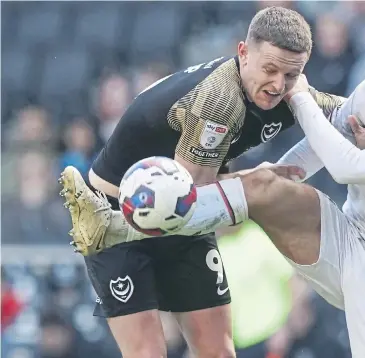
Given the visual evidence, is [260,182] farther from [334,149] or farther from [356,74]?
[356,74]

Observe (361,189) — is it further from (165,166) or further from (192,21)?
(192,21)

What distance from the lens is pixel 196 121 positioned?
12.9ft

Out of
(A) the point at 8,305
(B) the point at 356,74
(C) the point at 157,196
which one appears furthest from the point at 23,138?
(C) the point at 157,196

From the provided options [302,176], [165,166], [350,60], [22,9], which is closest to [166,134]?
[165,166]

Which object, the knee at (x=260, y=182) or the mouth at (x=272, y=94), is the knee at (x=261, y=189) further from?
the mouth at (x=272, y=94)

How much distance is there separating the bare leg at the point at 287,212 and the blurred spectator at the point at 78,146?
324cm

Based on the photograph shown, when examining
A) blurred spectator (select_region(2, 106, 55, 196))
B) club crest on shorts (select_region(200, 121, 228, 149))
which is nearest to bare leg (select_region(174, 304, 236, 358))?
club crest on shorts (select_region(200, 121, 228, 149))

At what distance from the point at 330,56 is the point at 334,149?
135 inches

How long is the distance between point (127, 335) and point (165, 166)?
2.96ft

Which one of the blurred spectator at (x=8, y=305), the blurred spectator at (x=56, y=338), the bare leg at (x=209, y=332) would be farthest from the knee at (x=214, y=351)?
the blurred spectator at (x=8, y=305)

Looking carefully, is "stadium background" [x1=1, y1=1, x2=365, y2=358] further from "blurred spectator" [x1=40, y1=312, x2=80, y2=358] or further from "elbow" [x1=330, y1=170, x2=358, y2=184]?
"elbow" [x1=330, y1=170, x2=358, y2=184]

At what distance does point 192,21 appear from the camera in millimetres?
7676

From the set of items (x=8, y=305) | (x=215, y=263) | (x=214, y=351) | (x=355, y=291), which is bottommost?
(x=8, y=305)

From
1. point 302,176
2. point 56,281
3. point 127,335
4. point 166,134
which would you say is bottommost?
point 56,281
